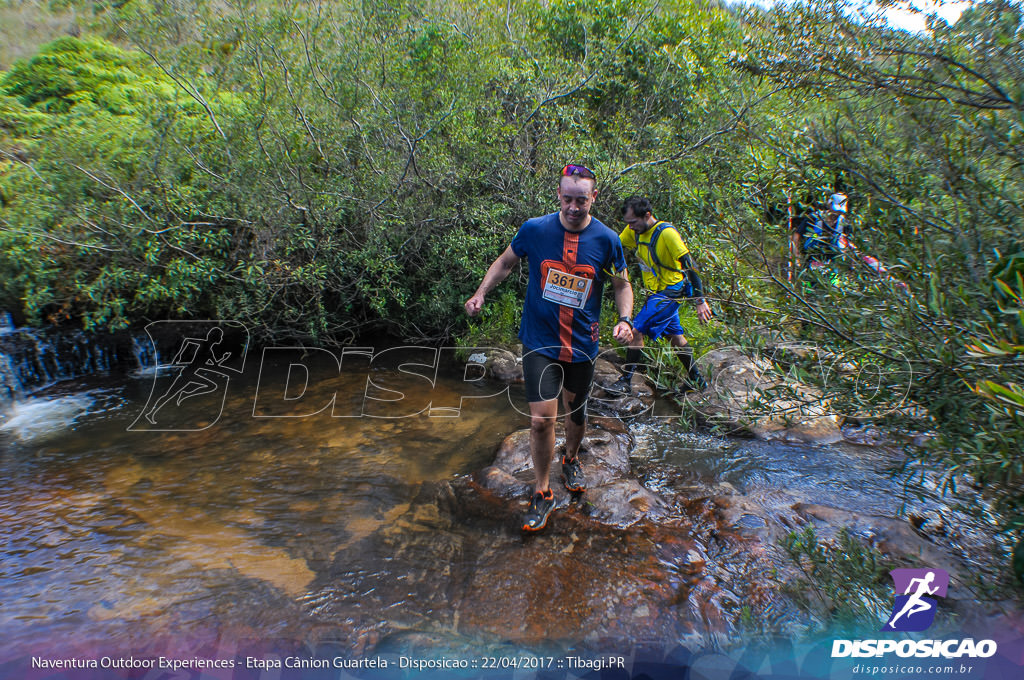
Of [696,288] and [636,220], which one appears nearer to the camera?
[696,288]

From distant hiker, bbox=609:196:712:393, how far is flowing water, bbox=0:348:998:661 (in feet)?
3.16

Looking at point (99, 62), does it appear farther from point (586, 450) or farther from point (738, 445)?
point (738, 445)

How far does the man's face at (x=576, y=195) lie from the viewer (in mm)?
3385

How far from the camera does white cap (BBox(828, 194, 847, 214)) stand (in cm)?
282

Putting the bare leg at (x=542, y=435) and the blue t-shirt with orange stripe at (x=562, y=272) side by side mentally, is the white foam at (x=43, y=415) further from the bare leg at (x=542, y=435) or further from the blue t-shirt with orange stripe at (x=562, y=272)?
the blue t-shirt with orange stripe at (x=562, y=272)

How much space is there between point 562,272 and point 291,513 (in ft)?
8.68

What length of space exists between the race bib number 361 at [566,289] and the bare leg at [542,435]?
2.14 feet

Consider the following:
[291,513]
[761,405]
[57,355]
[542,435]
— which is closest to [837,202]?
[761,405]

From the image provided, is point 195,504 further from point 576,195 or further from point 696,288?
point 696,288

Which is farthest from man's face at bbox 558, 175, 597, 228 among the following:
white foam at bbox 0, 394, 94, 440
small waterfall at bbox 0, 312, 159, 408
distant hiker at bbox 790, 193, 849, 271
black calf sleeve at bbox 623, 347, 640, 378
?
small waterfall at bbox 0, 312, 159, 408

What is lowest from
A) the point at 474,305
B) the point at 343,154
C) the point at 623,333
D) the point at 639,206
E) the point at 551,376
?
the point at 551,376

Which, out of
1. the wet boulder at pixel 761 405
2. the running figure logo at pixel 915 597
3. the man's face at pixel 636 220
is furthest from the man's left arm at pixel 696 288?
the running figure logo at pixel 915 597

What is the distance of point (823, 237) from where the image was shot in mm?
2891

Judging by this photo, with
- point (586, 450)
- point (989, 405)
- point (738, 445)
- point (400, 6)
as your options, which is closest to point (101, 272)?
point (400, 6)
